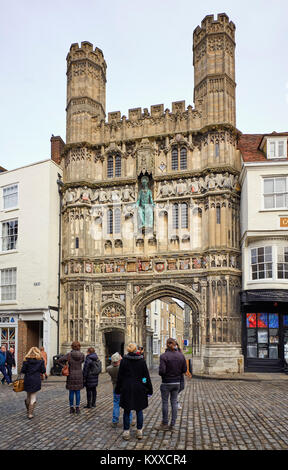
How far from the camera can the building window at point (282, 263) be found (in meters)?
22.9

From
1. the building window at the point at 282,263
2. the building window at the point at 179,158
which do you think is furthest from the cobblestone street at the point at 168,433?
the building window at the point at 179,158

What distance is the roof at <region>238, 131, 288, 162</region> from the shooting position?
24609 mm

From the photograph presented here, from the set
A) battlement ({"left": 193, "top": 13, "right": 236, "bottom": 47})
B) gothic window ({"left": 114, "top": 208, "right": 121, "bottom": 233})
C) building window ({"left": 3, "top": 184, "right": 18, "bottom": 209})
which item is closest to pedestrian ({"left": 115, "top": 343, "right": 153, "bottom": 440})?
gothic window ({"left": 114, "top": 208, "right": 121, "bottom": 233})

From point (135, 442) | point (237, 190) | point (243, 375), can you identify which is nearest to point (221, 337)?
point (243, 375)

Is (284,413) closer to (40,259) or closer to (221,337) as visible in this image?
(221,337)

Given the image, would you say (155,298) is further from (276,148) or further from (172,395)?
(172,395)

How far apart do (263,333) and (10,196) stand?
16824 mm

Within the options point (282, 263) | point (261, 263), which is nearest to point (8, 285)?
point (261, 263)

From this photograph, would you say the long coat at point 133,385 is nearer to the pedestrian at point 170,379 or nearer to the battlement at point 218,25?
the pedestrian at point 170,379

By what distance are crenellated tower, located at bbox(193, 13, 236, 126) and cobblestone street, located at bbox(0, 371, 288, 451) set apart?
51.1 feet

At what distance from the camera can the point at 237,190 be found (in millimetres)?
25391

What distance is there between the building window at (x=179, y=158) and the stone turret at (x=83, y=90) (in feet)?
17.6

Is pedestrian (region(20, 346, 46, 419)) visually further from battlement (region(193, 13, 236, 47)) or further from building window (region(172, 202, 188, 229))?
battlement (region(193, 13, 236, 47))
